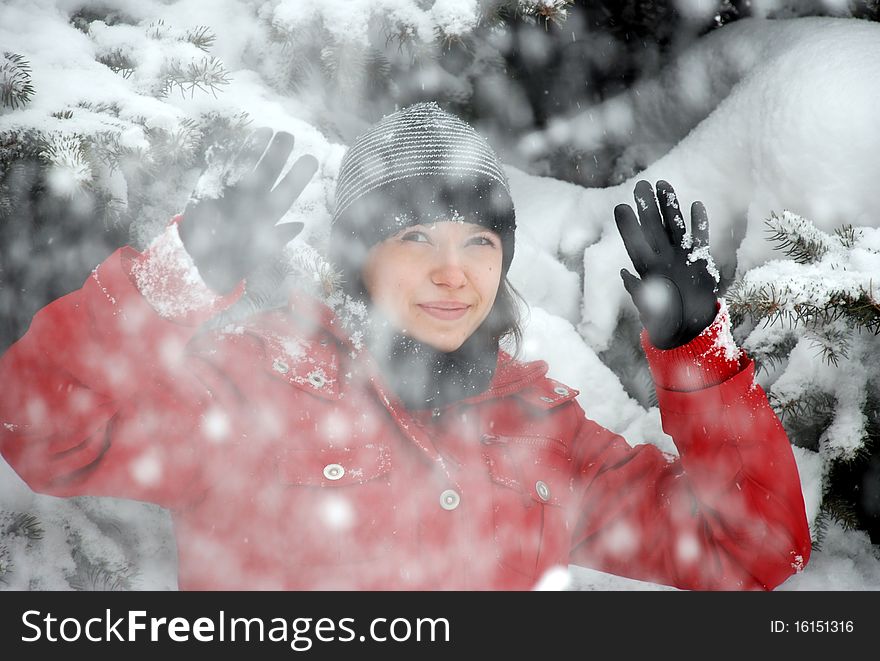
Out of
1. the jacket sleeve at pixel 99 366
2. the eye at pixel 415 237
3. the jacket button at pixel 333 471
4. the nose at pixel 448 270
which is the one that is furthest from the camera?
the eye at pixel 415 237

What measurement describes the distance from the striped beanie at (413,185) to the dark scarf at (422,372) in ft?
0.96

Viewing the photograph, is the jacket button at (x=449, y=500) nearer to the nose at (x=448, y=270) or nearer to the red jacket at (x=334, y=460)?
the red jacket at (x=334, y=460)

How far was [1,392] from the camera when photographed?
1.46m

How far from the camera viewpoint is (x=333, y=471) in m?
1.79

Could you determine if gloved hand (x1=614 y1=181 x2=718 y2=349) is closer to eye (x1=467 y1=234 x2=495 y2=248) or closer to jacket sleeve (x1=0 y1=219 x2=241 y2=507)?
eye (x1=467 y1=234 x2=495 y2=248)

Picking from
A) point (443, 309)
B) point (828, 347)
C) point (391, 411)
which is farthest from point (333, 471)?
point (828, 347)

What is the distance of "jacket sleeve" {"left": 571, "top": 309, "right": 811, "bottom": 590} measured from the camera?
185cm

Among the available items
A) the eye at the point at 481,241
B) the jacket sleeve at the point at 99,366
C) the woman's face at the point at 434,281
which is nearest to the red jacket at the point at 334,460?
Result: the jacket sleeve at the point at 99,366

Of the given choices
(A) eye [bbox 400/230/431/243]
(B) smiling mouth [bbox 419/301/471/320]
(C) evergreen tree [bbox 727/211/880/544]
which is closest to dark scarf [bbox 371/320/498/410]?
(B) smiling mouth [bbox 419/301/471/320]

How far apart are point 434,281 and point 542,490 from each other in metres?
0.70

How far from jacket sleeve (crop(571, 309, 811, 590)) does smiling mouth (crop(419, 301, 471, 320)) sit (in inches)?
21.6

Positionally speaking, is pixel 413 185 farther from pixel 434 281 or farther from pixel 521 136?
pixel 521 136

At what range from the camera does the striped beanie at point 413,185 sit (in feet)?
6.68

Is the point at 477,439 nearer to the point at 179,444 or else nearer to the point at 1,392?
the point at 179,444
